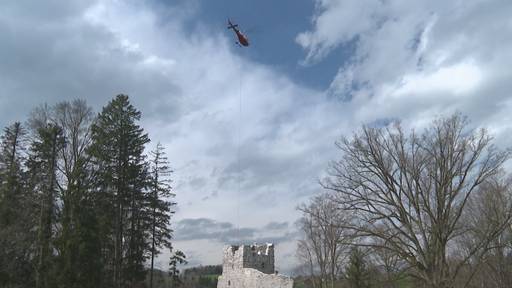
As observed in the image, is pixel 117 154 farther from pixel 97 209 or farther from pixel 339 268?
pixel 339 268

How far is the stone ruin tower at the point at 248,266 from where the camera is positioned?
128ft

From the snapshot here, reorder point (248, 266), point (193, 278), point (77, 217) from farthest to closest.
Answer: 1. point (193, 278)
2. point (248, 266)
3. point (77, 217)

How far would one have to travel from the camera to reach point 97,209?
86.1 ft

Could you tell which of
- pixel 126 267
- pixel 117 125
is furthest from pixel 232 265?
pixel 117 125

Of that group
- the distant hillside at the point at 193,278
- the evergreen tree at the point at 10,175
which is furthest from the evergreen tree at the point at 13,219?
the distant hillside at the point at 193,278

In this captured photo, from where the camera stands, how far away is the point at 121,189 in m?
28.9

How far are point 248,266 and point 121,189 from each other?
1845 centimetres

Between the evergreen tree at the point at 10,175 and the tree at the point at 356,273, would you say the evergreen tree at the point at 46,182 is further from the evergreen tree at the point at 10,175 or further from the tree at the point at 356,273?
the tree at the point at 356,273

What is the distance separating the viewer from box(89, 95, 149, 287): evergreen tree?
89.2 ft

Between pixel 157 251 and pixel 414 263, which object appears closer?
pixel 414 263

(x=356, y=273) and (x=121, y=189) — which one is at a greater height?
(x=121, y=189)

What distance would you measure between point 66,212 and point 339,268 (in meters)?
19.3

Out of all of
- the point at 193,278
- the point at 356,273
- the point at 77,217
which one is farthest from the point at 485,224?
the point at 193,278

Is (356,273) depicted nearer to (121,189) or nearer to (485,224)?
(485,224)
